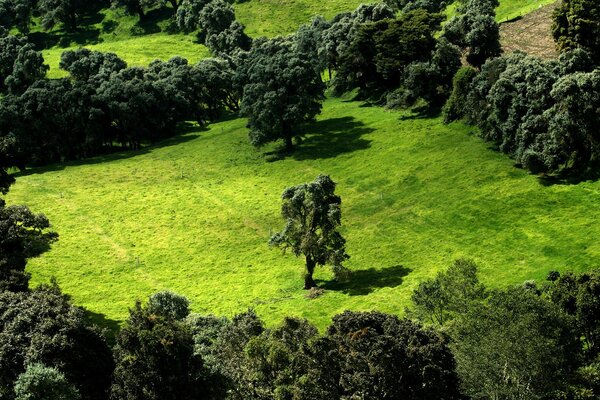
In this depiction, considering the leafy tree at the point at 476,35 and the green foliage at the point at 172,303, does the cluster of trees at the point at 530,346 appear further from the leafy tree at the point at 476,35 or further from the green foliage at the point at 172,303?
the leafy tree at the point at 476,35

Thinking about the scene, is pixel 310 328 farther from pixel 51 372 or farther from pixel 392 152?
pixel 392 152

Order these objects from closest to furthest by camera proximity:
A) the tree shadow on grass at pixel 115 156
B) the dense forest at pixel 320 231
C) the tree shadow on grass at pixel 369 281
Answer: the dense forest at pixel 320 231, the tree shadow on grass at pixel 369 281, the tree shadow on grass at pixel 115 156

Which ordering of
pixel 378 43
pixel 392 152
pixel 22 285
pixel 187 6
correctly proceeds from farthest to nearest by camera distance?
1. pixel 187 6
2. pixel 378 43
3. pixel 392 152
4. pixel 22 285

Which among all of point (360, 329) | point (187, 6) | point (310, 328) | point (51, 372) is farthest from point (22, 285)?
point (187, 6)

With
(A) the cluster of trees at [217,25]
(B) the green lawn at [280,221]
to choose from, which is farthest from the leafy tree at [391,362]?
(A) the cluster of trees at [217,25]

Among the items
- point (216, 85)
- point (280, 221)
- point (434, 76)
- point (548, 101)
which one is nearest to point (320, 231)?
point (280, 221)

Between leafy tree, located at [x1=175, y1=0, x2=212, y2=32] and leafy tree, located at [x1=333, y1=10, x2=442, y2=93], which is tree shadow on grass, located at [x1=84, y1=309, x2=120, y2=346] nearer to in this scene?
leafy tree, located at [x1=333, y1=10, x2=442, y2=93]
